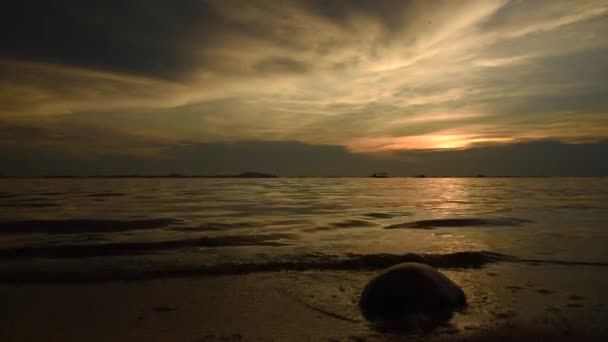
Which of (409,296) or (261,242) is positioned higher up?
(409,296)

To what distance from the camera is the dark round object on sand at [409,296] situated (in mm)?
6047

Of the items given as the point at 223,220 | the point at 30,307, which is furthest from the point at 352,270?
the point at 223,220

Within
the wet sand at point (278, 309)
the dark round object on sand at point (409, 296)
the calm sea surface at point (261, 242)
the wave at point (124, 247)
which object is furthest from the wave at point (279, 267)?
the dark round object on sand at point (409, 296)

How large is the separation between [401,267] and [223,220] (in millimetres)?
12551

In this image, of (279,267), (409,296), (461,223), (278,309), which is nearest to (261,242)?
(279,267)

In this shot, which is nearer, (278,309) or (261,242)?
(278,309)

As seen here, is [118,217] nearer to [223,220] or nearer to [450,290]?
[223,220]

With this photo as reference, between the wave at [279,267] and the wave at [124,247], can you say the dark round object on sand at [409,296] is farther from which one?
the wave at [124,247]

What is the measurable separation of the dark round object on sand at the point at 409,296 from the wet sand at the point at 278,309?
24 centimetres

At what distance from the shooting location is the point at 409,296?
20.2 feet

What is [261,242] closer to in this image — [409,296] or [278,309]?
[278,309]

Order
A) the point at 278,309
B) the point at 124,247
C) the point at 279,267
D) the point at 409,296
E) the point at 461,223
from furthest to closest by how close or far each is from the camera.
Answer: the point at 461,223, the point at 124,247, the point at 279,267, the point at 278,309, the point at 409,296

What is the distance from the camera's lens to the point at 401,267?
6.54 metres

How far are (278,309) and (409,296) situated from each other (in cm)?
193
